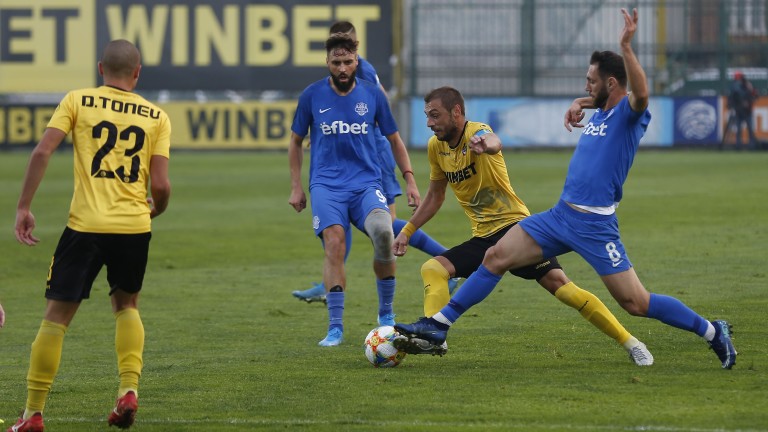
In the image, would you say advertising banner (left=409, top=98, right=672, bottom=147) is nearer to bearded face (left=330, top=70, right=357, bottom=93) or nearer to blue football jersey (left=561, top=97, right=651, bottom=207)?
bearded face (left=330, top=70, right=357, bottom=93)

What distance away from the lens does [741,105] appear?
1347 inches

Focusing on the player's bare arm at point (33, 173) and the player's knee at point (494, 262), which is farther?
the player's knee at point (494, 262)

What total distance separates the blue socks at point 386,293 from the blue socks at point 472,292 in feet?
5.86

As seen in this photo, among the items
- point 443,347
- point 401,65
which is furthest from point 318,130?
point 401,65

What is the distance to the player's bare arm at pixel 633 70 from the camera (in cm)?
698

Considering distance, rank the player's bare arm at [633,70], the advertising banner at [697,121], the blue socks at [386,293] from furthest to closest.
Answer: the advertising banner at [697,121] → the blue socks at [386,293] → the player's bare arm at [633,70]

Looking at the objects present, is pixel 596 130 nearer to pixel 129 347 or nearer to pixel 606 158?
pixel 606 158

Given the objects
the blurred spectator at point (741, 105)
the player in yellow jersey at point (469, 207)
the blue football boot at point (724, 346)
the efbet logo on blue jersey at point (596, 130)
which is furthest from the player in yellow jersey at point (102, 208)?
the blurred spectator at point (741, 105)

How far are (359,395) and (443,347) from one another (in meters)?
0.82

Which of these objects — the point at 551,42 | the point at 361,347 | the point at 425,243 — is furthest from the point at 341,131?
the point at 551,42

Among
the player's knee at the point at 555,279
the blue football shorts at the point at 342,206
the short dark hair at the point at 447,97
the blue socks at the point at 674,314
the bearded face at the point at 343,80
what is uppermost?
the bearded face at the point at 343,80

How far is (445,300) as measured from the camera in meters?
8.34

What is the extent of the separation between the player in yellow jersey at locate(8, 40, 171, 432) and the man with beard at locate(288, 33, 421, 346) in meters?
2.83

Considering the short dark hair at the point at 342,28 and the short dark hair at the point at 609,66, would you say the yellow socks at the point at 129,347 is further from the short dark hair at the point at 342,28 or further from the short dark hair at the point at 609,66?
the short dark hair at the point at 342,28
